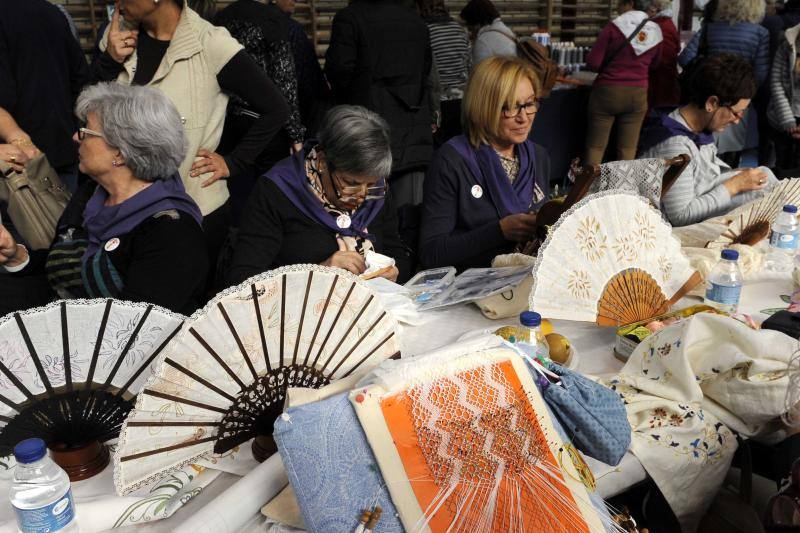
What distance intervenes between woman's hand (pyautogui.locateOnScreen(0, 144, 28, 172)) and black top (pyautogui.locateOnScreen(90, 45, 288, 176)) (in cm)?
42

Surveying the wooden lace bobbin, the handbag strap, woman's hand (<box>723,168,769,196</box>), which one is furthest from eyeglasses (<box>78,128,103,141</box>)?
the handbag strap

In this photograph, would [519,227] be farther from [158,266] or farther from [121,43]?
[121,43]

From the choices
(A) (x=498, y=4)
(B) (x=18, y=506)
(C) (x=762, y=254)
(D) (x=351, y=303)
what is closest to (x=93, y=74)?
(D) (x=351, y=303)

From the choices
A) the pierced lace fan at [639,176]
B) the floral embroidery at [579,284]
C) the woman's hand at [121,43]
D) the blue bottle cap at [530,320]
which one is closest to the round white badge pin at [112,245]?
the woman's hand at [121,43]

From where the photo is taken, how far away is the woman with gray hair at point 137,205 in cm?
185

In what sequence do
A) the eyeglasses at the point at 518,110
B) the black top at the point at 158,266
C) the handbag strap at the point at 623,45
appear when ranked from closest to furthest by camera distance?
the black top at the point at 158,266 < the eyeglasses at the point at 518,110 < the handbag strap at the point at 623,45

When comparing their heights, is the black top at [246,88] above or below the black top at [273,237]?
above

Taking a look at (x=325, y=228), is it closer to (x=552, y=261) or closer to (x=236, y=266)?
(x=236, y=266)

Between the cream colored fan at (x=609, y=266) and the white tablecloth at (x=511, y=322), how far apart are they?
7cm

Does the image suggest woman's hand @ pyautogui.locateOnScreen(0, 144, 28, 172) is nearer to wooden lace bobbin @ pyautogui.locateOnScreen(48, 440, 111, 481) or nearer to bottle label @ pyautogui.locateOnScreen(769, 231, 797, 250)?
wooden lace bobbin @ pyautogui.locateOnScreen(48, 440, 111, 481)

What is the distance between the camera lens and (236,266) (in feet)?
7.46

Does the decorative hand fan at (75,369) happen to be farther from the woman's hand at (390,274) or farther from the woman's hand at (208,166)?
the woman's hand at (208,166)

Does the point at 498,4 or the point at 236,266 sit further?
the point at 498,4

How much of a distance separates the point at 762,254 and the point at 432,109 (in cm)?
214
